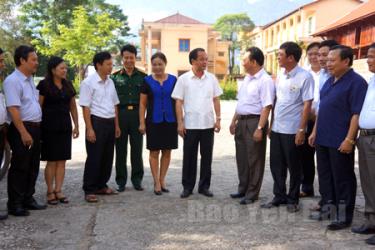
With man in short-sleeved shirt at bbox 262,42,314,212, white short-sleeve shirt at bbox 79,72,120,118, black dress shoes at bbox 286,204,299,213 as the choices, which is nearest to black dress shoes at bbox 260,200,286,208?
man in short-sleeved shirt at bbox 262,42,314,212

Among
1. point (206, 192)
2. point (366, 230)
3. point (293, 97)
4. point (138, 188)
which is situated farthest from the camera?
point (138, 188)

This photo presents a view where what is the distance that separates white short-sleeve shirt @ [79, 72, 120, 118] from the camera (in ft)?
15.5

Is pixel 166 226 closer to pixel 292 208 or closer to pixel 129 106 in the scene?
pixel 292 208

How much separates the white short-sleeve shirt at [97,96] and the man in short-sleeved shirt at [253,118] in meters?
1.55

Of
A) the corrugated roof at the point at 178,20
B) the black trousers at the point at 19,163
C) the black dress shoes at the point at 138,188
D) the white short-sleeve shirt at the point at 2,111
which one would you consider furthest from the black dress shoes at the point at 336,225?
the corrugated roof at the point at 178,20

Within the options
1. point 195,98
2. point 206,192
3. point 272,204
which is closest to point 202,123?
point 195,98

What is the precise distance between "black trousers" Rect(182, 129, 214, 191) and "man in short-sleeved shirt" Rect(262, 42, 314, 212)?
2.79 feet

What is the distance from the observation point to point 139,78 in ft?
17.0

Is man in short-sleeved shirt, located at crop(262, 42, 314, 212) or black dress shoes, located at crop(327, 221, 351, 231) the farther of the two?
man in short-sleeved shirt, located at crop(262, 42, 314, 212)

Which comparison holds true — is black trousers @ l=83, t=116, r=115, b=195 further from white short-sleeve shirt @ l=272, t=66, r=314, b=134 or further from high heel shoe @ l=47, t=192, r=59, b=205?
white short-sleeve shirt @ l=272, t=66, r=314, b=134

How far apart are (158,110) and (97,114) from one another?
0.74 metres

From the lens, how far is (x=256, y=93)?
458 cm

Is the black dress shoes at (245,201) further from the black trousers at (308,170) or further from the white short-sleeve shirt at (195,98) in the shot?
the white short-sleeve shirt at (195,98)

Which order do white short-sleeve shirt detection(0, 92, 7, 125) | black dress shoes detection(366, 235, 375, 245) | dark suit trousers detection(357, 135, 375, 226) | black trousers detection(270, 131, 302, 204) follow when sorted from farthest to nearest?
black trousers detection(270, 131, 302, 204) → white short-sleeve shirt detection(0, 92, 7, 125) → dark suit trousers detection(357, 135, 375, 226) → black dress shoes detection(366, 235, 375, 245)
